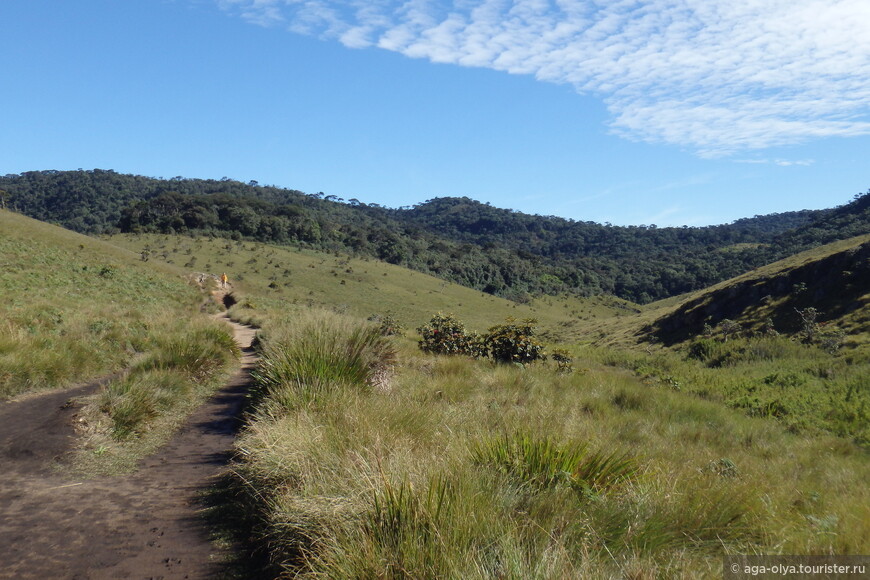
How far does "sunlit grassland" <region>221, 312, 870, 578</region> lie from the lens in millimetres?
3146

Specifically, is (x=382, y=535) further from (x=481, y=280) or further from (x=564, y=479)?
(x=481, y=280)

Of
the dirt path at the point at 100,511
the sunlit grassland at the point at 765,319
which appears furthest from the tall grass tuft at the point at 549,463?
the sunlit grassland at the point at 765,319

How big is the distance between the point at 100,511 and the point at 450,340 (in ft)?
37.5

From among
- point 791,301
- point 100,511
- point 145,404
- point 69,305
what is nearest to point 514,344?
point 145,404

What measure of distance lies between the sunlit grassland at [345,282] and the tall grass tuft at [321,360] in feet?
161

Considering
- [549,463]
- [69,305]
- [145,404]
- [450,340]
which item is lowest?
[450,340]

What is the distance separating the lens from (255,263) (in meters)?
76.8

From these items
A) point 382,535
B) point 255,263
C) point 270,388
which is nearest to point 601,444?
point 382,535

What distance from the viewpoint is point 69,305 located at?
17.8 meters

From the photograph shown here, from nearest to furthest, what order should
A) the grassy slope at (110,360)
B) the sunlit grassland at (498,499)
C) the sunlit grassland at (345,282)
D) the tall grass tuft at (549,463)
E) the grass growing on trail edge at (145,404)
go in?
the sunlit grassland at (498,499) < the tall grass tuft at (549,463) < the grass growing on trail edge at (145,404) < the grassy slope at (110,360) < the sunlit grassland at (345,282)

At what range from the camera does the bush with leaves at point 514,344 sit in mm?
14367

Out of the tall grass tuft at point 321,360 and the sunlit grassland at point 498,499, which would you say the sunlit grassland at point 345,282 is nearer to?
the tall grass tuft at point 321,360

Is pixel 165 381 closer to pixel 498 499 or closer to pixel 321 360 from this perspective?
pixel 321 360

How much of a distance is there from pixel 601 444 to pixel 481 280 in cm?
11590
